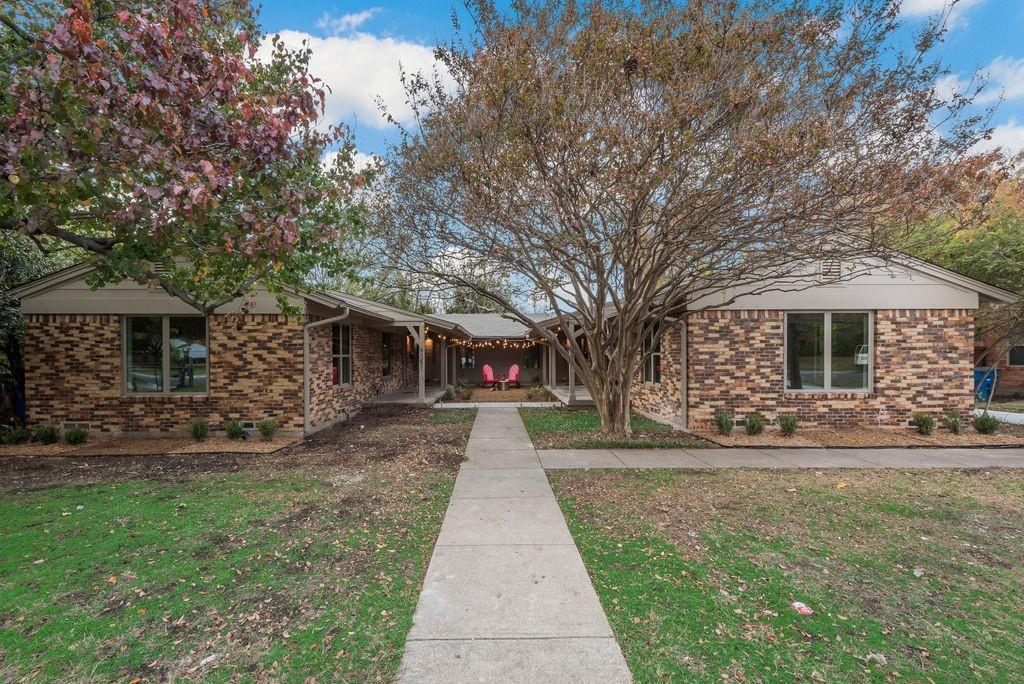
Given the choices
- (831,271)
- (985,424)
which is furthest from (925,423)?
(831,271)

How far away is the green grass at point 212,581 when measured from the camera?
2602 mm

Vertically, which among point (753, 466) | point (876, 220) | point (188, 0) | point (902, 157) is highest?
point (188, 0)

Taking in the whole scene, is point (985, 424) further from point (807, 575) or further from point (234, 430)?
point (234, 430)

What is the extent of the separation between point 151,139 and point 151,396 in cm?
688

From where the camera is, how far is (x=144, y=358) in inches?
364

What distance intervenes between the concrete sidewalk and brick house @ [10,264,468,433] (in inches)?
219

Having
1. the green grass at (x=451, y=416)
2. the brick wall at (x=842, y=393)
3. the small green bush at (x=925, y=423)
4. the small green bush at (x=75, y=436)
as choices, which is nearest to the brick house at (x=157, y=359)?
the small green bush at (x=75, y=436)

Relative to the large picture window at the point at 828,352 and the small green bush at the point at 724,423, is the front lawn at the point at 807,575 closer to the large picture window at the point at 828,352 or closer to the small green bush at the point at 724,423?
the small green bush at the point at 724,423

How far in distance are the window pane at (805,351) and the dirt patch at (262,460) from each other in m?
7.06

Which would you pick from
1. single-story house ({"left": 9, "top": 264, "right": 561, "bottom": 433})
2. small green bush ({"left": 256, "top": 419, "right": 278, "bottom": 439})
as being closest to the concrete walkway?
small green bush ({"left": 256, "top": 419, "right": 278, "bottom": 439})

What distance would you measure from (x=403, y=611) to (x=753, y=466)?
5.95m

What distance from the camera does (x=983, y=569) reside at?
3727 millimetres

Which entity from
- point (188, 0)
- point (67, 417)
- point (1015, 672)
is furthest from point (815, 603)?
point (67, 417)

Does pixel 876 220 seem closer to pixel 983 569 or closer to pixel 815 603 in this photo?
pixel 983 569
